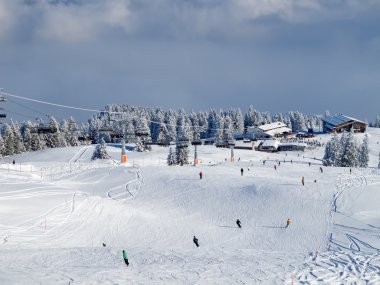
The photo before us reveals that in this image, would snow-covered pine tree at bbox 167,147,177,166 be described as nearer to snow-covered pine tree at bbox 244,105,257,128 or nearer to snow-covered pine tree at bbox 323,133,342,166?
snow-covered pine tree at bbox 323,133,342,166

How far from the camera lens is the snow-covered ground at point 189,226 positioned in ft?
83.0

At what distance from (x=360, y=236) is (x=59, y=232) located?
25.2 meters

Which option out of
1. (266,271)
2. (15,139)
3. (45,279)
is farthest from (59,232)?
(15,139)

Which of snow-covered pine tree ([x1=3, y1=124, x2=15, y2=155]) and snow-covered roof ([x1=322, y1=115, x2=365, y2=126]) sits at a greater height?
snow-covered roof ([x1=322, y1=115, x2=365, y2=126])

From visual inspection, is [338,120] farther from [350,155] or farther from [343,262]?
[343,262]

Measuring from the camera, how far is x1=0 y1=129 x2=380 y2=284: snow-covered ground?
2530cm

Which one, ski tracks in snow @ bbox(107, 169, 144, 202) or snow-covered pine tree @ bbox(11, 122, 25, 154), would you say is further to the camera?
snow-covered pine tree @ bbox(11, 122, 25, 154)

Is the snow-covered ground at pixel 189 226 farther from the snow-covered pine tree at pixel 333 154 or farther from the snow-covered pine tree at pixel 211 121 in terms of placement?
the snow-covered pine tree at pixel 211 121

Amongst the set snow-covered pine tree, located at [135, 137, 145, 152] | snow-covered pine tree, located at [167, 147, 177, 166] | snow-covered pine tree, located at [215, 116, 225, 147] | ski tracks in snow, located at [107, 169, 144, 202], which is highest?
snow-covered pine tree, located at [215, 116, 225, 147]

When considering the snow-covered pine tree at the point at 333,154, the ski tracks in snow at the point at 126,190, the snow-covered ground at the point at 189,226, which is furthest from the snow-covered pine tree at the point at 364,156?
the ski tracks in snow at the point at 126,190

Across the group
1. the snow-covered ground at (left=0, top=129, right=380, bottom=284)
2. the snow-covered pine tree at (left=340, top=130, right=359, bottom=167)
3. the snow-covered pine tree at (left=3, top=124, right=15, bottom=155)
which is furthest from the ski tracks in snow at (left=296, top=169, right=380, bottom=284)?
the snow-covered pine tree at (left=3, top=124, right=15, bottom=155)

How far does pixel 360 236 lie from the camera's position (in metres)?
34.9

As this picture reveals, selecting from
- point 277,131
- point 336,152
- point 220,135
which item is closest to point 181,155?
point 336,152

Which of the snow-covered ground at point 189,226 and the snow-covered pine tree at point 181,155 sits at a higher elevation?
the snow-covered pine tree at point 181,155
